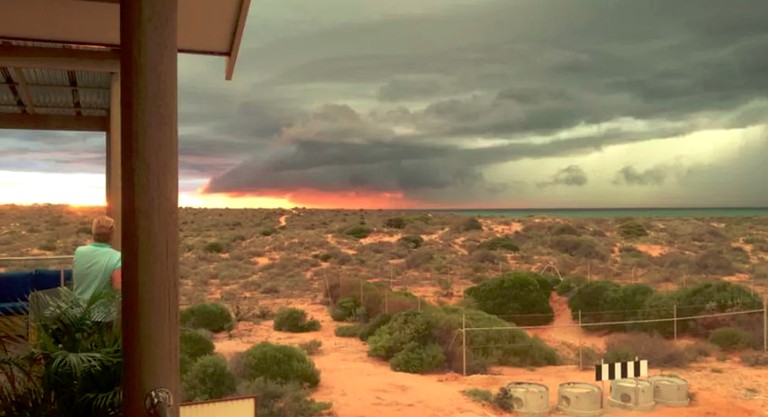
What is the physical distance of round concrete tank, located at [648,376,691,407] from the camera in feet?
38.5

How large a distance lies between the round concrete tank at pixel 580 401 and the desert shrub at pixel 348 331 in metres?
7.55

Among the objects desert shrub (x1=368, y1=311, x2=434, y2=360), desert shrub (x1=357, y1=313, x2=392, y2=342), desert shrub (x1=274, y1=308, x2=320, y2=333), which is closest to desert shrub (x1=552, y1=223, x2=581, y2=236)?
desert shrub (x1=357, y1=313, x2=392, y2=342)

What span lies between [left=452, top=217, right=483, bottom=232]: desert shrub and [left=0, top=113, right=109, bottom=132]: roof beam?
28.2m

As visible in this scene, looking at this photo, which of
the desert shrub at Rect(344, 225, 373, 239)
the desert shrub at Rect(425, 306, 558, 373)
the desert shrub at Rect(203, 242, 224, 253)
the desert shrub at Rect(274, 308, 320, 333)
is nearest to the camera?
the desert shrub at Rect(425, 306, 558, 373)

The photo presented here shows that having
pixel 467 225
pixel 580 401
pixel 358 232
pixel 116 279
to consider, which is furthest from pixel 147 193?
pixel 467 225

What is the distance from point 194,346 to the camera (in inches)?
628

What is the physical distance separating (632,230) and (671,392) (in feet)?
71.5

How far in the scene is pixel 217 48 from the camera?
349cm

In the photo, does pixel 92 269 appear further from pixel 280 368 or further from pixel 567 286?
pixel 567 286

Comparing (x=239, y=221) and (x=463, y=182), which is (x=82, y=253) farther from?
(x=463, y=182)

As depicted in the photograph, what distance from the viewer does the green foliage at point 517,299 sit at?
798 inches

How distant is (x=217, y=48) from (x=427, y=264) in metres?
24.3

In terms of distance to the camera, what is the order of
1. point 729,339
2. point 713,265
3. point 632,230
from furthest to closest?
point 632,230
point 713,265
point 729,339

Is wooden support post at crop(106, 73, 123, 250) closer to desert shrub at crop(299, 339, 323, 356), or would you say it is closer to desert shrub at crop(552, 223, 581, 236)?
desert shrub at crop(299, 339, 323, 356)
